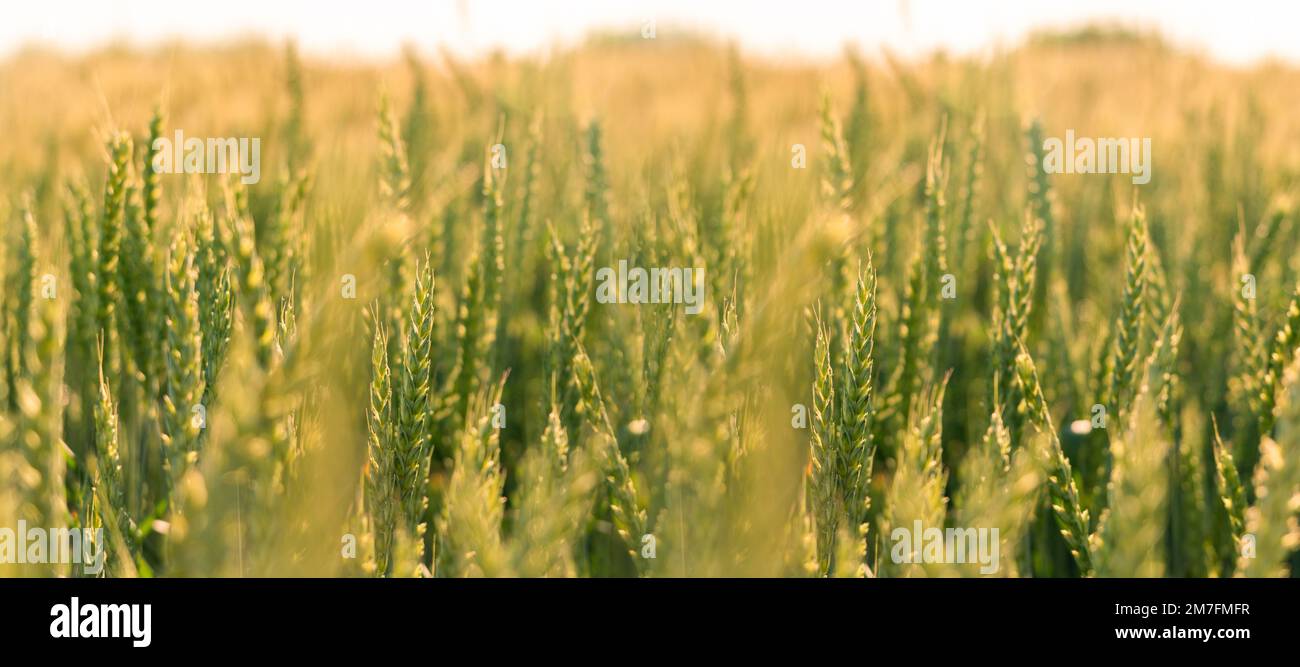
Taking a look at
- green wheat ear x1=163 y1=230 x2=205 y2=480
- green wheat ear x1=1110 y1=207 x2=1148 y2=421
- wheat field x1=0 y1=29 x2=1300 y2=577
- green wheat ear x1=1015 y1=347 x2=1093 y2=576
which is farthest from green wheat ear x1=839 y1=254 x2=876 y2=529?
green wheat ear x1=163 y1=230 x2=205 y2=480

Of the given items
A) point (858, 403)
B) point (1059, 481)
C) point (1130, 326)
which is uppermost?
point (1130, 326)

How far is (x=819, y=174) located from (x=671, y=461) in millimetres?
634

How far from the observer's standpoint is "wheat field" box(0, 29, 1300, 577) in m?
1.00

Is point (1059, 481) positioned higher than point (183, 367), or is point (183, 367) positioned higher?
point (183, 367)

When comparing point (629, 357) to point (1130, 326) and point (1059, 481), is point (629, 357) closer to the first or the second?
point (1059, 481)

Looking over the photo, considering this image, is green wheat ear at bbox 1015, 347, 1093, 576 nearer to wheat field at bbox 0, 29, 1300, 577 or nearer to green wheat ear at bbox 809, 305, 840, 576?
wheat field at bbox 0, 29, 1300, 577

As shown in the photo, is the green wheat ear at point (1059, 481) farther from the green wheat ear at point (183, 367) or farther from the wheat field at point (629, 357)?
the green wheat ear at point (183, 367)

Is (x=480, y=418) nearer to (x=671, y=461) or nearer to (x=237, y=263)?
(x=671, y=461)

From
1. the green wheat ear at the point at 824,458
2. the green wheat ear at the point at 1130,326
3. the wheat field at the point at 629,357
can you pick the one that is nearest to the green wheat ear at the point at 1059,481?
the wheat field at the point at 629,357

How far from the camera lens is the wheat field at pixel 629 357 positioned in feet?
3.26

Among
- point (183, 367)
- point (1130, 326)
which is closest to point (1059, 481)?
point (1130, 326)

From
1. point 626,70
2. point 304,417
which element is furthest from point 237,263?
point 626,70

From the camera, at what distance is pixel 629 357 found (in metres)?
1.49

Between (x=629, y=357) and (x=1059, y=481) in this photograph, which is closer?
(x=1059, y=481)
